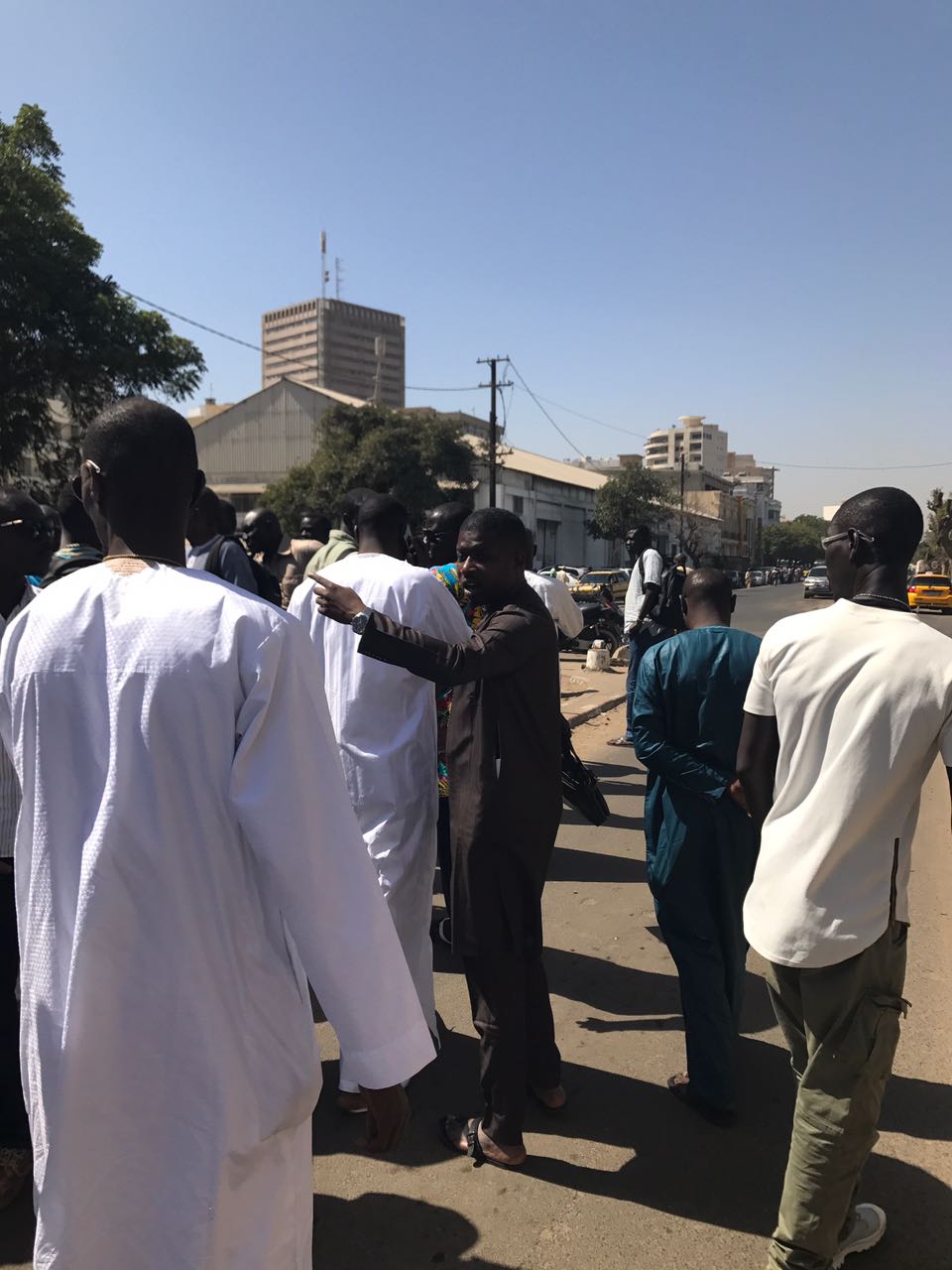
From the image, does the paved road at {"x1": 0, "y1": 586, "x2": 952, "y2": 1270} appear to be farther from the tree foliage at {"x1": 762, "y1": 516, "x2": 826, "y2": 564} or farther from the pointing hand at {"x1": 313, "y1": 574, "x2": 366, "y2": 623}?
the tree foliage at {"x1": 762, "y1": 516, "x2": 826, "y2": 564}

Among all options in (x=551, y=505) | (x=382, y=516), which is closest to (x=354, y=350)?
(x=551, y=505)

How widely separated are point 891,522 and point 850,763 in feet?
1.97

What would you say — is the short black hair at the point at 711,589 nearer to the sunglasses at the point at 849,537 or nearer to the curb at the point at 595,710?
the sunglasses at the point at 849,537

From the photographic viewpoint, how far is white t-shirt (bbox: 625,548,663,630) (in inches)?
328

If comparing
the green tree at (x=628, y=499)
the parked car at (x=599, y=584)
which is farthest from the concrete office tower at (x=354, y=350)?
the parked car at (x=599, y=584)

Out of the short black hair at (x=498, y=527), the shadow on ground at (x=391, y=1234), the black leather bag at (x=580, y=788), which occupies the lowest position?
the shadow on ground at (x=391, y=1234)

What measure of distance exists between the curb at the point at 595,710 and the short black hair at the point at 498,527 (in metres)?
7.14

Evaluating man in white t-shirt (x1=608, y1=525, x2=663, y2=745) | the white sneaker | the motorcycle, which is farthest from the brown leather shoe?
the motorcycle

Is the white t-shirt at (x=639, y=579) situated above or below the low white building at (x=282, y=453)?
below

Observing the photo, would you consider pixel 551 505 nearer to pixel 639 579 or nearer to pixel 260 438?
pixel 260 438

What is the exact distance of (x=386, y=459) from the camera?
30.3 metres

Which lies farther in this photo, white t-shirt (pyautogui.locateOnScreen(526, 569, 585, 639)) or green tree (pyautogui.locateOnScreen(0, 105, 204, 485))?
green tree (pyautogui.locateOnScreen(0, 105, 204, 485))

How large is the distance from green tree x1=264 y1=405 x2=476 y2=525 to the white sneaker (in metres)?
28.0

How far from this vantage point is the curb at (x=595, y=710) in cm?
1054
